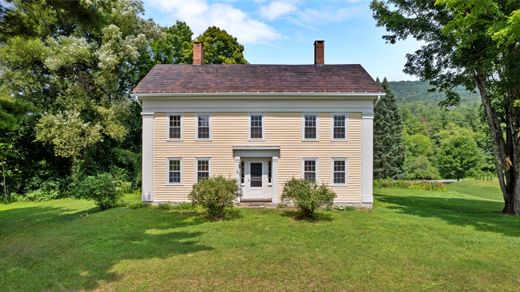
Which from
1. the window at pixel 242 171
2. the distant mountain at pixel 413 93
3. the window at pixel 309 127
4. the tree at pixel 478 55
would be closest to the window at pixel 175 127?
the window at pixel 242 171

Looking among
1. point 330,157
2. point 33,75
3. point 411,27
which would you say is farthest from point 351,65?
point 33,75

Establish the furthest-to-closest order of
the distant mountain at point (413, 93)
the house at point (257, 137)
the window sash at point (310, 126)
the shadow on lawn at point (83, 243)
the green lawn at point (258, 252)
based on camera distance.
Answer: the distant mountain at point (413, 93) < the window sash at point (310, 126) < the house at point (257, 137) < the shadow on lawn at point (83, 243) < the green lawn at point (258, 252)

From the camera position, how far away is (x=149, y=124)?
16094 millimetres

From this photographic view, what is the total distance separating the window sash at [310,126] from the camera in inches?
628

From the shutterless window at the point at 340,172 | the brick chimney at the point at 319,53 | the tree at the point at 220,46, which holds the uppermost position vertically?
the tree at the point at 220,46

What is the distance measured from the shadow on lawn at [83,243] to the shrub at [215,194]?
863 millimetres

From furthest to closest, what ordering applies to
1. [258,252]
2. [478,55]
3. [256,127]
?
[256,127] < [478,55] < [258,252]

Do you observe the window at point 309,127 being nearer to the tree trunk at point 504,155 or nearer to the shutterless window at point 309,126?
the shutterless window at point 309,126

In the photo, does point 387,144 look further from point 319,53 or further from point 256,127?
point 256,127

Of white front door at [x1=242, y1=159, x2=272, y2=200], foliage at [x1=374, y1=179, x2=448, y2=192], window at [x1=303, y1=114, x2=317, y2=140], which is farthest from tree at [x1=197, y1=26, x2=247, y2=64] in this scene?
foliage at [x1=374, y1=179, x2=448, y2=192]

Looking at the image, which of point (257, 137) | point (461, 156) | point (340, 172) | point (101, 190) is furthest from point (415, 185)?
point (101, 190)

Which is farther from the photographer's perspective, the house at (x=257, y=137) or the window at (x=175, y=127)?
the window at (x=175, y=127)

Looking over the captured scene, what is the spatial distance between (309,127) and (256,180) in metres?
3.95

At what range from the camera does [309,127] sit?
52.4 ft
